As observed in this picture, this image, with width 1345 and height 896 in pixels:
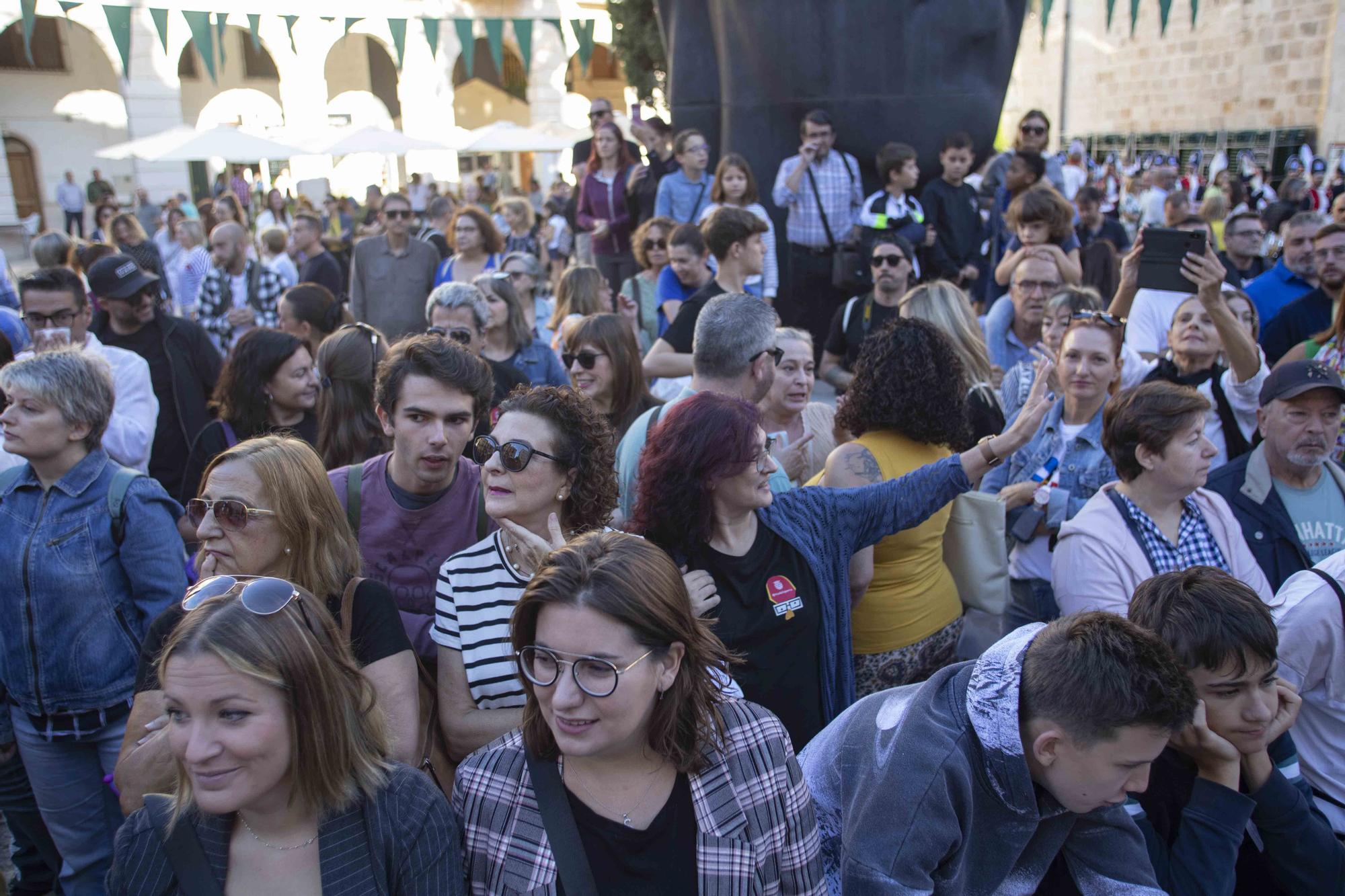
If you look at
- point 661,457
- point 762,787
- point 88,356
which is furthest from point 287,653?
point 88,356

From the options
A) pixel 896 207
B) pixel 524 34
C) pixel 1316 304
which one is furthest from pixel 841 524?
pixel 524 34

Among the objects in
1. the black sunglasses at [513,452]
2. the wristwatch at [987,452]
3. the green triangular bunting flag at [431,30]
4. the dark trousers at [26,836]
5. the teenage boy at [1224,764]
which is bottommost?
the dark trousers at [26,836]

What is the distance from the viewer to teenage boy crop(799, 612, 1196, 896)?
1710 mm

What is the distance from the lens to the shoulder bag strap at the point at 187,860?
64.9 inches

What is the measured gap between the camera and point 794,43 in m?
8.54

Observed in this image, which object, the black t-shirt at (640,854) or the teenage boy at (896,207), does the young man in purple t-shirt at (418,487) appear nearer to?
the black t-shirt at (640,854)

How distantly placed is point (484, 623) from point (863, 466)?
1.34 meters

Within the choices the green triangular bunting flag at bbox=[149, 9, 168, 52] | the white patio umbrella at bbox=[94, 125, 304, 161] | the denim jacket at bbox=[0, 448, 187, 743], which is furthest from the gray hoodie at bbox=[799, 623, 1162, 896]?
the white patio umbrella at bbox=[94, 125, 304, 161]

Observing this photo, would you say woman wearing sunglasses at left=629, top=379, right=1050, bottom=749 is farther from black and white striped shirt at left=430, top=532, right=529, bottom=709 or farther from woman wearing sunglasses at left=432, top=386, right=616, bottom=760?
black and white striped shirt at left=430, top=532, right=529, bottom=709

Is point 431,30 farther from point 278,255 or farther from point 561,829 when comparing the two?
point 561,829

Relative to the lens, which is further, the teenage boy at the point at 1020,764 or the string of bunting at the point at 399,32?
the string of bunting at the point at 399,32

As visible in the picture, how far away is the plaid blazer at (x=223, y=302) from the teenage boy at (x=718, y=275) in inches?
160

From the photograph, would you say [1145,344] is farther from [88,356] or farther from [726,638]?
[88,356]

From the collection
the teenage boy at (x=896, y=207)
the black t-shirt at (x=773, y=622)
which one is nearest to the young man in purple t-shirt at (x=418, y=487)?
the black t-shirt at (x=773, y=622)
